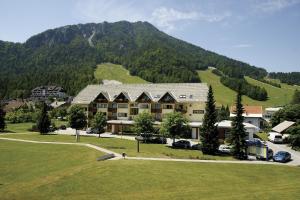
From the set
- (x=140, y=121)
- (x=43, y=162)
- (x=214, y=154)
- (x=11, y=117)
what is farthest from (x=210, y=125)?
(x=11, y=117)

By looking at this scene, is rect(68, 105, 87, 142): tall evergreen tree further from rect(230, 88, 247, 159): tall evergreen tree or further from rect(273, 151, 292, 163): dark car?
rect(273, 151, 292, 163): dark car

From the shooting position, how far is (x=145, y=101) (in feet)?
288

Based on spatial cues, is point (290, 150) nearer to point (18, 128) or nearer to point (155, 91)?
point (155, 91)

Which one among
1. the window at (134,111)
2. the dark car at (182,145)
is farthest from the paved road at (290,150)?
the window at (134,111)

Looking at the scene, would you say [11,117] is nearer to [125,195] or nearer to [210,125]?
[210,125]

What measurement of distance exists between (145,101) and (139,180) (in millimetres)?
50996

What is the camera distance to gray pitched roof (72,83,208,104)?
8538cm

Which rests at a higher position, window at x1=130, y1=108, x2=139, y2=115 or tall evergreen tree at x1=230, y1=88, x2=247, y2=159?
window at x1=130, y1=108, x2=139, y2=115

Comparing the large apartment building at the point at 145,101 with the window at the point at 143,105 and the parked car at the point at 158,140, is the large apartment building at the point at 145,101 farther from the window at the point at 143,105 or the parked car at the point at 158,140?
the parked car at the point at 158,140

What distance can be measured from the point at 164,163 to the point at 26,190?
660 inches

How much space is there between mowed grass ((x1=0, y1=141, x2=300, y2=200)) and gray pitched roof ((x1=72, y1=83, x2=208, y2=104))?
3972 cm

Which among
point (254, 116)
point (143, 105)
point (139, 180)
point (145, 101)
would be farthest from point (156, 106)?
point (139, 180)

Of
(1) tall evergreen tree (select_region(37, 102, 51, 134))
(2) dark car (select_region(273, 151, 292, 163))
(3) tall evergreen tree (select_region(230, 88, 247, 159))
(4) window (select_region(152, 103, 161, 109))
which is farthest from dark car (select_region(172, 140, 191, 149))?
(1) tall evergreen tree (select_region(37, 102, 51, 134))

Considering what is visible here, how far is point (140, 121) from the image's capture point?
67.8 meters
